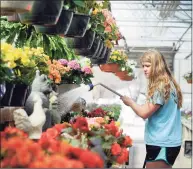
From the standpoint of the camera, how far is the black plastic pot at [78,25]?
6.90 feet

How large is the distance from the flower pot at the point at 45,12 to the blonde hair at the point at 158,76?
1.13 meters

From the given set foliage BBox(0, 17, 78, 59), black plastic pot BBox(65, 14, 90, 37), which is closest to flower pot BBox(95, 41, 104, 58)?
foliage BBox(0, 17, 78, 59)

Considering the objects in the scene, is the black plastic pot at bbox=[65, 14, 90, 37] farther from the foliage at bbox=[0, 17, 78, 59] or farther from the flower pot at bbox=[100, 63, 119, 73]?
the flower pot at bbox=[100, 63, 119, 73]

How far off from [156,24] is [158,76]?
1373cm

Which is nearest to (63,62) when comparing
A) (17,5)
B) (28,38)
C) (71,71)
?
(71,71)

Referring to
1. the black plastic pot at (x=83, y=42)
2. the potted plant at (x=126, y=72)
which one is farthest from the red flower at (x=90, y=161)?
the potted plant at (x=126, y=72)

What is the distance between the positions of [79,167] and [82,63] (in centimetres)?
218

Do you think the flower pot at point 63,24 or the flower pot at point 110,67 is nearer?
the flower pot at point 63,24

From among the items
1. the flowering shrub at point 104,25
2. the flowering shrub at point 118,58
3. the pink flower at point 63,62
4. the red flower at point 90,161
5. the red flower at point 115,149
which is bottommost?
the red flower at point 115,149

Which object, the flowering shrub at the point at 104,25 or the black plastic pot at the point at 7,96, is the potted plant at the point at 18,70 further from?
the flowering shrub at the point at 104,25

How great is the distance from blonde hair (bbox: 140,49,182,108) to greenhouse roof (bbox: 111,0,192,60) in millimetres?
8968

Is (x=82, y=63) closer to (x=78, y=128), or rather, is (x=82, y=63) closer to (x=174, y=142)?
(x=174, y=142)

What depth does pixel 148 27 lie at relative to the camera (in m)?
17.3

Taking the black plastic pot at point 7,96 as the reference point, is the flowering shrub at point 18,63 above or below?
above
